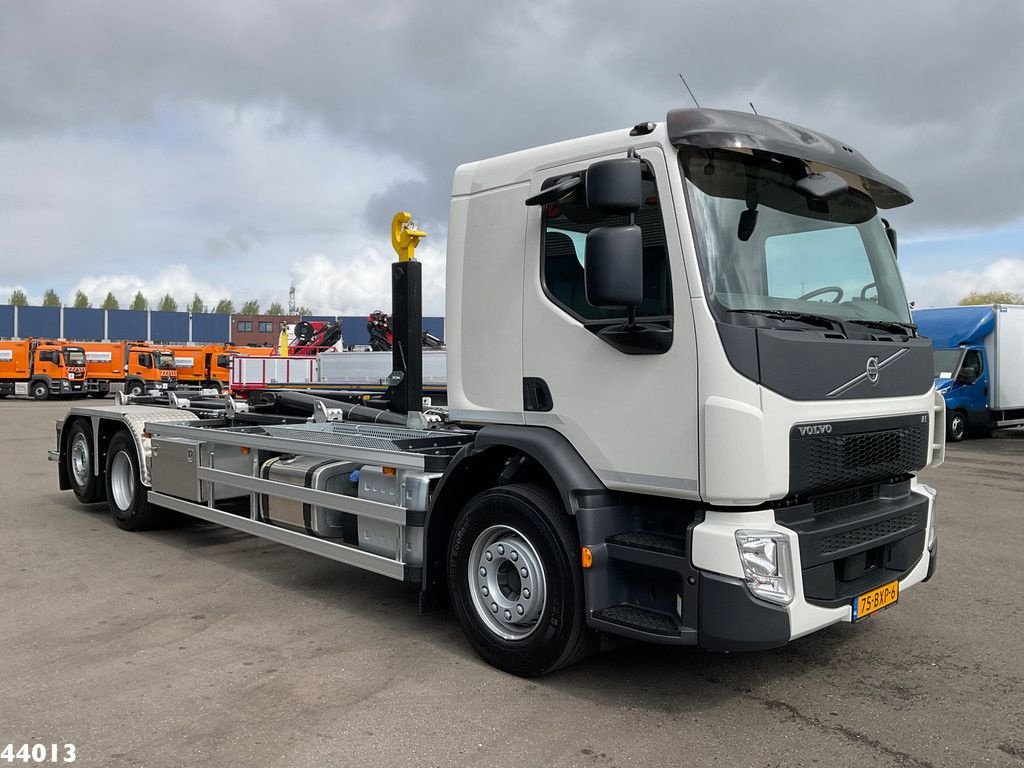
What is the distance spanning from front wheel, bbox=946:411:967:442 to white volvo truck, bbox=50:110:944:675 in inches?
631

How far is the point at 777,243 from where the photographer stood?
13.5ft

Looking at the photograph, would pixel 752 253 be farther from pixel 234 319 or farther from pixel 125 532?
pixel 234 319

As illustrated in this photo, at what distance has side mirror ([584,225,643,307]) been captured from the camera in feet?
12.2

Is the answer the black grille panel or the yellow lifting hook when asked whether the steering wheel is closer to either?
the black grille panel

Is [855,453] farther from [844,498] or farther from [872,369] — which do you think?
[872,369]

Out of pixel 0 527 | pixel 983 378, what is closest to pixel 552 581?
A: pixel 0 527

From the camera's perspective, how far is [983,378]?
1945 centimetres

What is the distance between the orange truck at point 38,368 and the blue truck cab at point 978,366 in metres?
33.8

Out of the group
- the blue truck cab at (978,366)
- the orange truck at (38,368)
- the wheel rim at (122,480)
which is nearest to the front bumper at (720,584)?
the wheel rim at (122,480)

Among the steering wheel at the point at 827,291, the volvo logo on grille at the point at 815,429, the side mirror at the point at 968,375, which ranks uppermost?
the steering wheel at the point at 827,291

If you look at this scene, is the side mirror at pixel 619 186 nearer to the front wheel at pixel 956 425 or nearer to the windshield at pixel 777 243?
the windshield at pixel 777 243

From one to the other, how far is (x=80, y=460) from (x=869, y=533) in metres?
8.44

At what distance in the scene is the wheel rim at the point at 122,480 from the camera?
867 centimetres

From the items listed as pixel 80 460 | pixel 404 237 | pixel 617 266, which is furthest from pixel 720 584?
pixel 80 460
